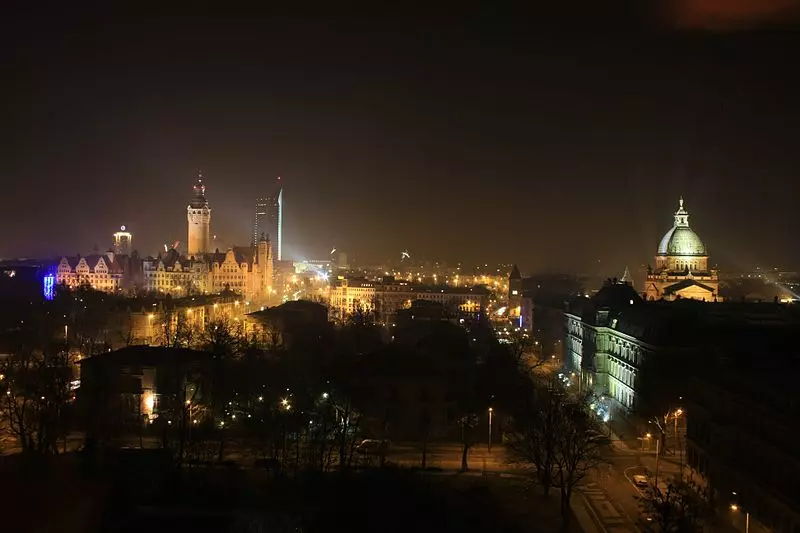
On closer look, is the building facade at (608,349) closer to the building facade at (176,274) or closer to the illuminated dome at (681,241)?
the illuminated dome at (681,241)

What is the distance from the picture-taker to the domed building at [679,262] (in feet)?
217

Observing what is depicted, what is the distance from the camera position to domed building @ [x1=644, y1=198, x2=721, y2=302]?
2601 inches

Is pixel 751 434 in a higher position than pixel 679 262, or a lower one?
lower

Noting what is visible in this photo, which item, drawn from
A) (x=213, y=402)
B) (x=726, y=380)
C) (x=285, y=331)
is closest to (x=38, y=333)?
(x=285, y=331)

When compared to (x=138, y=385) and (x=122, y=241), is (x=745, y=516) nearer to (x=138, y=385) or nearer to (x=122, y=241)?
(x=138, y=385)

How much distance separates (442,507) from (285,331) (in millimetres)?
31182

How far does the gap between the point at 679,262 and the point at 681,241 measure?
221 centimetres

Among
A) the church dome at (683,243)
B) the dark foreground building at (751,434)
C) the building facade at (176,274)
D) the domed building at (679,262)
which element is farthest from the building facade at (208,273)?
the dark foreground building at (751,434)

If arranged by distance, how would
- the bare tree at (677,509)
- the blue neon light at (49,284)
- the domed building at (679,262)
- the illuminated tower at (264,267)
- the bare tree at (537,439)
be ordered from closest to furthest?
the bare tree at (677,509), the bare tree at (537,439), the domed building at (679,262), the blue neon light at (49,284), the illuminated tower at (264,267)

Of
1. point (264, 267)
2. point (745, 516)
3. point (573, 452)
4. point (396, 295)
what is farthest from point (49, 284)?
point (745, 516)

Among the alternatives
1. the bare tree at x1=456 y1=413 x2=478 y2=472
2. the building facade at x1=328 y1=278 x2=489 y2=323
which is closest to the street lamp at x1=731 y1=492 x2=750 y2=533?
the bare tree at x1=456 y1=413 x2=478 y2=472

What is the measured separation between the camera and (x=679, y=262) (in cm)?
6956

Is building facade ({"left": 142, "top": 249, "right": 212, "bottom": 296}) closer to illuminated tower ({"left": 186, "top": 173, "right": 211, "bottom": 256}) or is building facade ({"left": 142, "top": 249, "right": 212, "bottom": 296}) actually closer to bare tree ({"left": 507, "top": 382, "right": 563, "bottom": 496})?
illuminated tower ({"left": 186, "top": 173, "right": 211, "bottom": 256})

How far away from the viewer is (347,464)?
21531 millimetres
